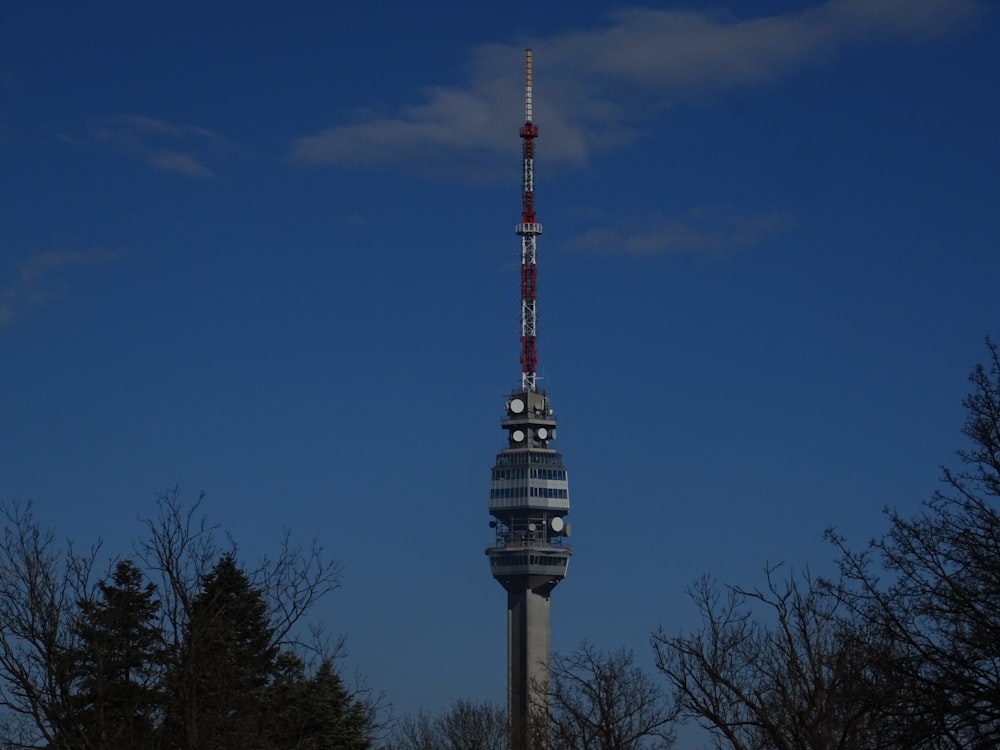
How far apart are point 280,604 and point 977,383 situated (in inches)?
524

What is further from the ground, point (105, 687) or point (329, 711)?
point (329, 711)

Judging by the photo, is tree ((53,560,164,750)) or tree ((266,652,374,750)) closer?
tree ((53,560,164,750))

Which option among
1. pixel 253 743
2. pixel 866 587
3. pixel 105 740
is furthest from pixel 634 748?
pixel 866 587

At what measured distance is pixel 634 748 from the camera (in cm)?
4991

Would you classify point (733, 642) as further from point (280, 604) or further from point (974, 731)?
point (974, 731)

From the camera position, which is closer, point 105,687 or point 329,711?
point 105,687

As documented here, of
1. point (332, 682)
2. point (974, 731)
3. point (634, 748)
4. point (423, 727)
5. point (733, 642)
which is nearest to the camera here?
point (974, 731)

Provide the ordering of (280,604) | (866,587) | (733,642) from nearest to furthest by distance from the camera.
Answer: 1. (866,587)
2. (280,604)
3. (733,642)

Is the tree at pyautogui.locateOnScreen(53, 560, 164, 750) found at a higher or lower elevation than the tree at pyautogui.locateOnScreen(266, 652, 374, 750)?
lower

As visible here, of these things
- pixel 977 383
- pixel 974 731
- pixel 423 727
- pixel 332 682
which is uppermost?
pixel 423 727

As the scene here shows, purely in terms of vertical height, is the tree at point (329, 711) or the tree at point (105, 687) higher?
the tree at point (329, 711)

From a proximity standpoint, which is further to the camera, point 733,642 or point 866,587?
point 733,642

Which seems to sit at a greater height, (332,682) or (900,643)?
(332,682)

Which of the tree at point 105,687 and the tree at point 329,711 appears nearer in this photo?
the tree at point 105,687
